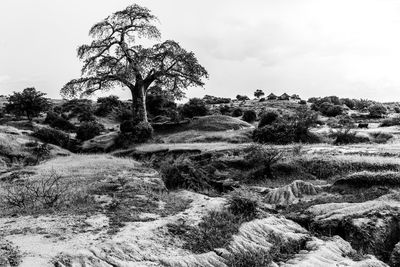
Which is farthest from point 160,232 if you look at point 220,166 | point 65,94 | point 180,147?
point 65,94

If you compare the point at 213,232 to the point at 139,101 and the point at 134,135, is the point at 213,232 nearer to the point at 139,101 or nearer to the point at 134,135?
the point at 134,135

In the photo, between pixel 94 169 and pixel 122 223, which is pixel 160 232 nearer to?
pixel 122 223

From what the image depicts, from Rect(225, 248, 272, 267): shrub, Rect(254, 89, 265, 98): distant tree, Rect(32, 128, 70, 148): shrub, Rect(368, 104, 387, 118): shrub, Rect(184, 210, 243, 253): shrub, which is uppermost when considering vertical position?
Rect(254, 89, 265, 98): distant tree

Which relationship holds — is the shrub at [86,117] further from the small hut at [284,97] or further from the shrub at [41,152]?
the small hut at [284,97]

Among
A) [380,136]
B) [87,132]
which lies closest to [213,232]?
[380,136]

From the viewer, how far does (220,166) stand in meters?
24.2

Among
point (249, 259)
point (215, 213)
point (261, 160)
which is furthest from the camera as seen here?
point (261, 160)

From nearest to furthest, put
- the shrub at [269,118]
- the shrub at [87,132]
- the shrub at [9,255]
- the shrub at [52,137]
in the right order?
the shrub at [9,255] → the shrub at [269,118] → the shrub at [52,137] → the shrub at [87,132]

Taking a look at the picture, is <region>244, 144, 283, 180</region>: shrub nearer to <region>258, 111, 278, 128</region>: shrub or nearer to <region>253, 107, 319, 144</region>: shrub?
<region>253, 107, 319, 144</region>: shrub

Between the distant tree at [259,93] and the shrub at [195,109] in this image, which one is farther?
the distant tree at [259,93]

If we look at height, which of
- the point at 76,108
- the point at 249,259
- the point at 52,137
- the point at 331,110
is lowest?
the point at 249,259

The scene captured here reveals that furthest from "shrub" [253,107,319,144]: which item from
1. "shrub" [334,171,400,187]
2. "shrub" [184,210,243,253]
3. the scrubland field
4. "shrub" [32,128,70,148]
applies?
"shrub" [184,210,243,253]

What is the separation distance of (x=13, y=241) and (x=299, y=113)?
30.3m

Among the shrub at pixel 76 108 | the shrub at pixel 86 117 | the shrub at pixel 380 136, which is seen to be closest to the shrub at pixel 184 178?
the shrub at pixel 380 136
